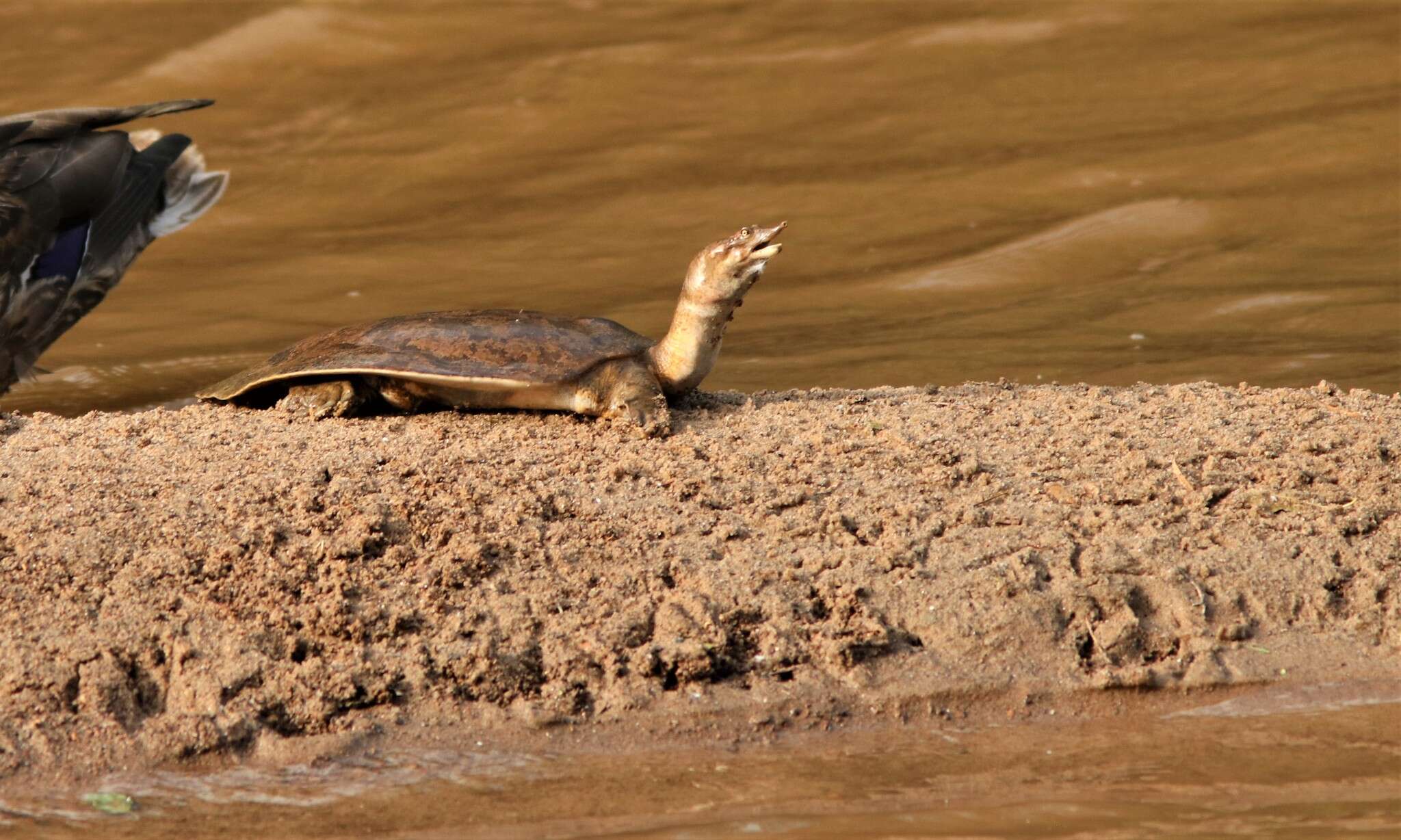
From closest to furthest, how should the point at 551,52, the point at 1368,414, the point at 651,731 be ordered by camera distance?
the point at 651,731 < the point at 1368,414 < the point at 551,52

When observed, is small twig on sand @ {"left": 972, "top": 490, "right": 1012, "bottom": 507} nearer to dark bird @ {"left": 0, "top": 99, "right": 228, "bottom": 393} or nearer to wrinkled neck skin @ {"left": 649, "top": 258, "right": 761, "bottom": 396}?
wrinkled neck skin @ {"left": 649, "top": 258, "right": 761, "bottom": 396}

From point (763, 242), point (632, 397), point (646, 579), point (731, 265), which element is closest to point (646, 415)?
point (632, 397)

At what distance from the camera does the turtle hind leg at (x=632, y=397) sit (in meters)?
4.41

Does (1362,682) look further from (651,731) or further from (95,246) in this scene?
(95,246)

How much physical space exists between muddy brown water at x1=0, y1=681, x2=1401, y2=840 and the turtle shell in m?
1.27

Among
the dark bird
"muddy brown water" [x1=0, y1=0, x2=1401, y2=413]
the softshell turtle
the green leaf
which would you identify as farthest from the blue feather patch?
the green leaf

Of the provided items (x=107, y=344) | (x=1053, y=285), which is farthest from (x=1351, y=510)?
(x=107, y=344)

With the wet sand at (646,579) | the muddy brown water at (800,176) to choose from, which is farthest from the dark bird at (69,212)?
the wet sand at (646,579)

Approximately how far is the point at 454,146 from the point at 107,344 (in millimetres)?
3227

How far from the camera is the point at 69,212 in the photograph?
6949mm

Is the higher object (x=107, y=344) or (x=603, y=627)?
(x=107, y=344)

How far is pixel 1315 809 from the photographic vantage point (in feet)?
10.1

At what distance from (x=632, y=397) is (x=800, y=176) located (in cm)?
559

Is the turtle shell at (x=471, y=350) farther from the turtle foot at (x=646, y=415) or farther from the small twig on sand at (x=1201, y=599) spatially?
the small twig on sand at (x=1201, y=599)
